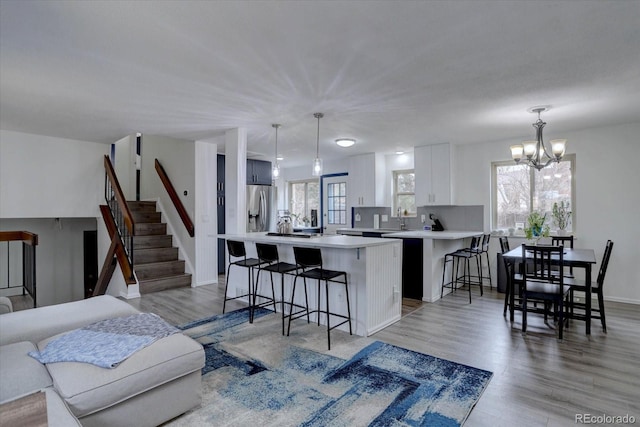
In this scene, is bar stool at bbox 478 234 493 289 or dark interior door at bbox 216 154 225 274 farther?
dark interior door at bbox 216 154 225 274

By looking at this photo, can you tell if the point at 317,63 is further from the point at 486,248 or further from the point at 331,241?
the point at 486,248

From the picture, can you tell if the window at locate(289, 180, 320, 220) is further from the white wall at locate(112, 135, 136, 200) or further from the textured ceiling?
the textured ceiling

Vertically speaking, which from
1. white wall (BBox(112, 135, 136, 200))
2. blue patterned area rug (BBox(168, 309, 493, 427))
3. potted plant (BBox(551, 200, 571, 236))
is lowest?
blue patterned area rug (BBox(168, 309, 493, 427))

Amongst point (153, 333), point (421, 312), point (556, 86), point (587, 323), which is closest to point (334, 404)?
point (153, 333)

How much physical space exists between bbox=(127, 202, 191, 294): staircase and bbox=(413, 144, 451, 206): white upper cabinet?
4.49 meters

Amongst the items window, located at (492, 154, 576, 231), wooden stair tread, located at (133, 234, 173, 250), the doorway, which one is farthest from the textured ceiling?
the doorway

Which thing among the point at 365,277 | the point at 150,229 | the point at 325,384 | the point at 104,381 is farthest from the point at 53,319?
the point at 150,229

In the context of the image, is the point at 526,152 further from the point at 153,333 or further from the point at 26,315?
the point at 26,315

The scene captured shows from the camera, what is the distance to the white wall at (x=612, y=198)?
180 inches

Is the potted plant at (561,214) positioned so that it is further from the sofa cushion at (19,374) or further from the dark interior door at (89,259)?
the dark interior door at (89,259)

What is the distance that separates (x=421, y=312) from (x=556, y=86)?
2.89 m

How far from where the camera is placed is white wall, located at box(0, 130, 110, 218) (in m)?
4.92

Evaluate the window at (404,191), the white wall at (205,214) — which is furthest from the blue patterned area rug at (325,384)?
the window at (404,191)

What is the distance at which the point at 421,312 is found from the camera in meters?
4.21
